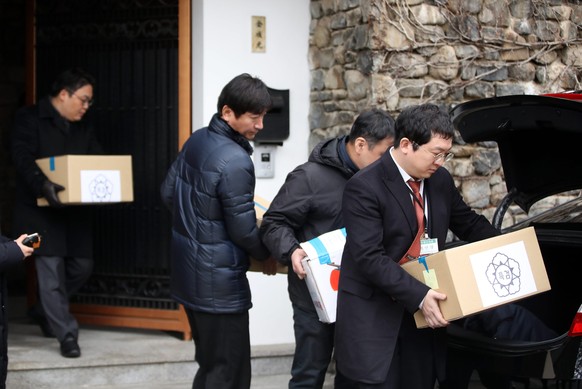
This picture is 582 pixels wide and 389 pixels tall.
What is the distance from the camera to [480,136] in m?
5.71

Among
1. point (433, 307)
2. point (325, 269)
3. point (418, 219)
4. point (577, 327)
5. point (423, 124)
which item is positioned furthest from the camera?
point (325, 269)

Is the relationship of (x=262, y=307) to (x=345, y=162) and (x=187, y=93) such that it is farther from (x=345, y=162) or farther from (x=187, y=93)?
(x=345, y=162)

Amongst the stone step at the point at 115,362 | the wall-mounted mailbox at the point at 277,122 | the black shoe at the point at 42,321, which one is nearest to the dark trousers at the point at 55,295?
the stone step at the point at 115,362

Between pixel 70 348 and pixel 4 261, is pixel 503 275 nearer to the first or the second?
pixel 4 261

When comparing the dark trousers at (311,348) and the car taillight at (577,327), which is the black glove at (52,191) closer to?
the dark trousers at (311,348)

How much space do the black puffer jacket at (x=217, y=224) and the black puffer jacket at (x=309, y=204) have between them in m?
0.13

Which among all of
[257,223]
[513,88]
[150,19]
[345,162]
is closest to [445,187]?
[345,162]

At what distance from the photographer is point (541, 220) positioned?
19.7 ft

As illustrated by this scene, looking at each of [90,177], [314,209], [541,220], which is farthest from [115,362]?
[541,220]

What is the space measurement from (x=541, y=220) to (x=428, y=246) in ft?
4.82

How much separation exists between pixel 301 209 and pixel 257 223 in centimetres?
32

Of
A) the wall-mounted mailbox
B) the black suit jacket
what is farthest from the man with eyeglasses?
the black suit jacket

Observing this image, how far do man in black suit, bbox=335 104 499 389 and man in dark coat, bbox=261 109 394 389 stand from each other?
56 cm

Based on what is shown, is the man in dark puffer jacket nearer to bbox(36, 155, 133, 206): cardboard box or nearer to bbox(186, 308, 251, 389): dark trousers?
bbox(186, 308, 251, 389): dark trousers
